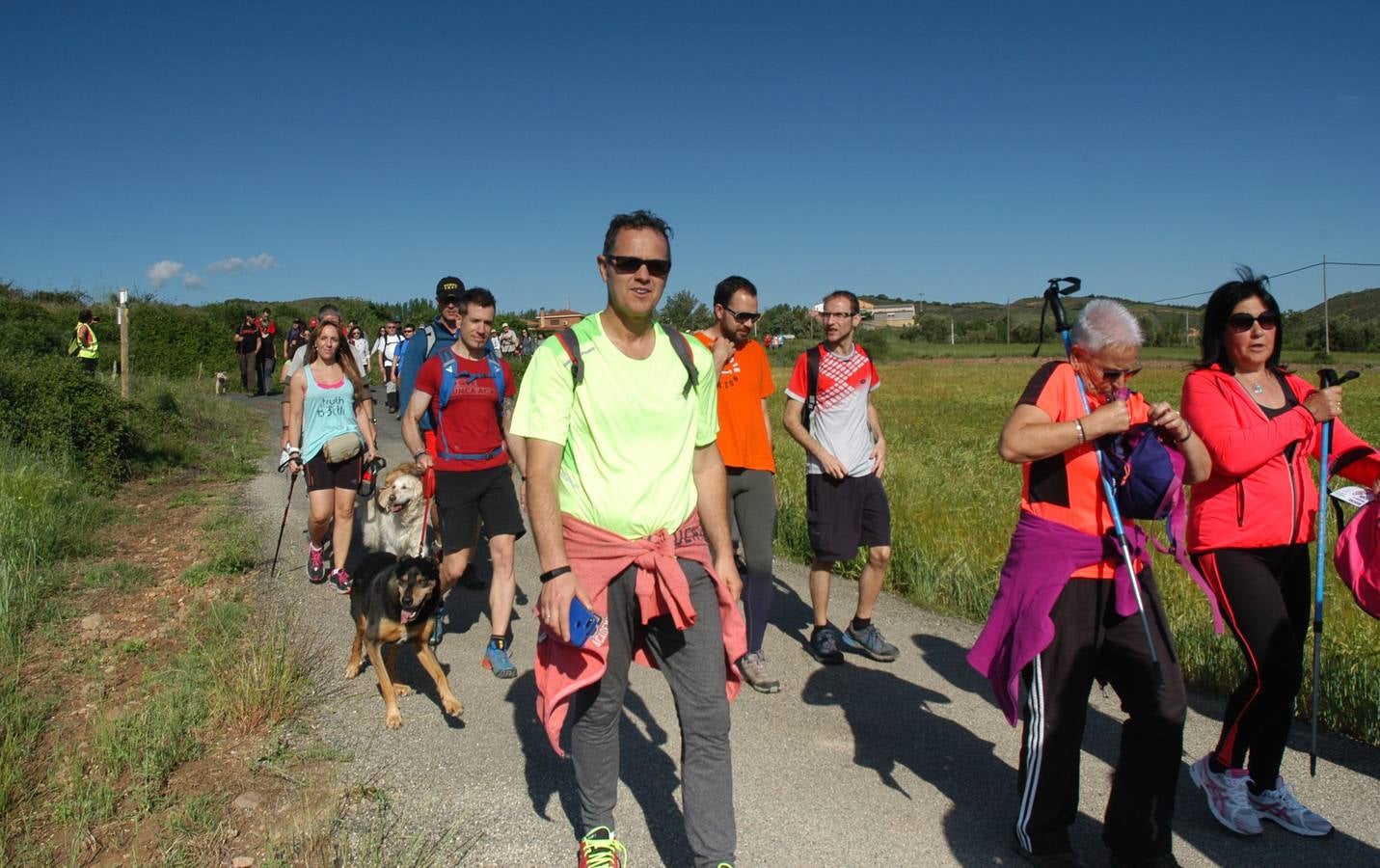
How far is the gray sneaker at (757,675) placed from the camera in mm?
4965

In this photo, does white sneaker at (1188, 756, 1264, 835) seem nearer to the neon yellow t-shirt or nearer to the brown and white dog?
the neon yellow t-shirt

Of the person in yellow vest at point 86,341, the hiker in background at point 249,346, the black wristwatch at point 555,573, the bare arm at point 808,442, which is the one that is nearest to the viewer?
the black wristwatch at point 555,573

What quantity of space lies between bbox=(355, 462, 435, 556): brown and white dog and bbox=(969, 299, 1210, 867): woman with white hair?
443 centimetres

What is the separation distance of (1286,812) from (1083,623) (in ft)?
4.12

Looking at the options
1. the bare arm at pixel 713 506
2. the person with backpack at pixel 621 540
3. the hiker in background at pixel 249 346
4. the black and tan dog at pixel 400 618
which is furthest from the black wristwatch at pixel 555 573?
the hiker in background at pixel 249 346

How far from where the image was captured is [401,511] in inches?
253

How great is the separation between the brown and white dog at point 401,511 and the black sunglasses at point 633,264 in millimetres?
3982

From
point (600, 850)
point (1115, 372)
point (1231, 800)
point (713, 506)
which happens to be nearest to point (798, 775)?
point (600, 850)

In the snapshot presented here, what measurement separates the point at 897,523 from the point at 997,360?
47.3 meters

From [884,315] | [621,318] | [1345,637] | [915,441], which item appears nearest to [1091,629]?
[621,318]

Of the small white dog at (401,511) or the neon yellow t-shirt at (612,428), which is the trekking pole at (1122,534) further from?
the small white dog at (401,511)

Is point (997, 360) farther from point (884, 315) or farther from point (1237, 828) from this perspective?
point (884, 315)

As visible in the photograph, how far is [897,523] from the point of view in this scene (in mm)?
8125

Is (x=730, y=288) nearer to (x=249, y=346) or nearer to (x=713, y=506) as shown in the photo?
(x=713, y=506)
